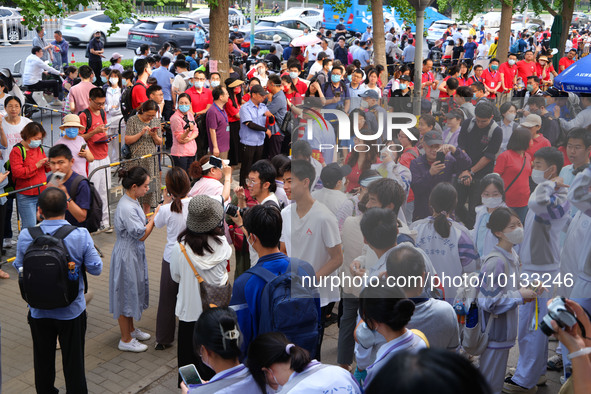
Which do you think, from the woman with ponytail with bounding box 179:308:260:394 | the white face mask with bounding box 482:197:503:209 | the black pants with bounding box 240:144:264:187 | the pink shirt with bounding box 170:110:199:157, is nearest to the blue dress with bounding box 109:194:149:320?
the woman with ponytail with bounding box 179:308:260:394

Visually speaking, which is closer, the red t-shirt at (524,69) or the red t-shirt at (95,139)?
the red t-shirt at (95,139)

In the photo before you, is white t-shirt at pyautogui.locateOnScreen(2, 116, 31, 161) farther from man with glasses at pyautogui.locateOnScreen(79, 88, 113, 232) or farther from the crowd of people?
the crowd of people

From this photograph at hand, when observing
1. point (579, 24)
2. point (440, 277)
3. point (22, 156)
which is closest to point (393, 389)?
point (440, 277)

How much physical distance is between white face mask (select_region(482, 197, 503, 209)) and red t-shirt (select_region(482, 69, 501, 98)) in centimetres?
Result: 1125

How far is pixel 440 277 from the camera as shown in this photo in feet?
12.9

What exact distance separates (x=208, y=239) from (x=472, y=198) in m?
2.10

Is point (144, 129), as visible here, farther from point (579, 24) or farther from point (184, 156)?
point (579, 24)

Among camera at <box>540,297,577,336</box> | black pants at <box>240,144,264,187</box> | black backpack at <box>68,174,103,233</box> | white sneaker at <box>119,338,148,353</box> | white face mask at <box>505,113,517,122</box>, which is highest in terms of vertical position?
white face mask at <box>505,113,517,122</box>

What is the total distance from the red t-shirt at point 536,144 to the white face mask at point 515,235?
48cm

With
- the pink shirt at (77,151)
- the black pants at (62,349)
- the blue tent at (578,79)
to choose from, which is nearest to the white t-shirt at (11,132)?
the pink shirt at (77,151)

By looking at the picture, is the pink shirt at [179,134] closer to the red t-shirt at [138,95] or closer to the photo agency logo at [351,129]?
the red t-shirt at [138,95]

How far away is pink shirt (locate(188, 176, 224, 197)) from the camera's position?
625cm

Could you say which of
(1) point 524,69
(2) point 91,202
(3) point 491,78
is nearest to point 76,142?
(2) point 91,202

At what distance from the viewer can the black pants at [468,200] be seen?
3.89m
